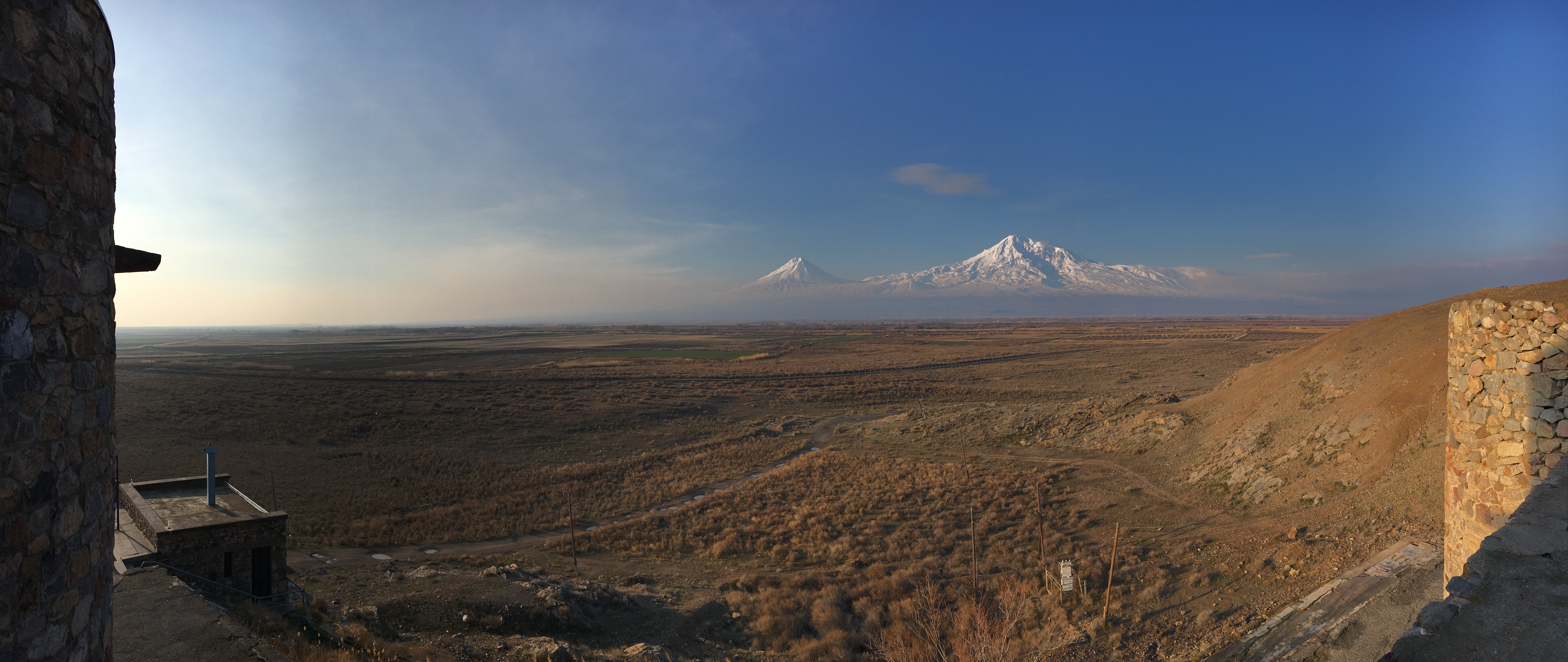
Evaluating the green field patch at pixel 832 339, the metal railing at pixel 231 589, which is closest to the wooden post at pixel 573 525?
the metal railing at pixel 231 589

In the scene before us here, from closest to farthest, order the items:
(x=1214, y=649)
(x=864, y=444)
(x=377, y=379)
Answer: (x=1214, y=649), (x=864, y=444), (x=377, y=379)

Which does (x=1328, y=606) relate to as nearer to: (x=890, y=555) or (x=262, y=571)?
(x=890, y=555)

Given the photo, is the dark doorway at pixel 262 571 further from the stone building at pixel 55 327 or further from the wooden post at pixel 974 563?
the wooden post at pixel 974 563

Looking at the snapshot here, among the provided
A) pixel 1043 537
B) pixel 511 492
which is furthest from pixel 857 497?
pixel 511 492

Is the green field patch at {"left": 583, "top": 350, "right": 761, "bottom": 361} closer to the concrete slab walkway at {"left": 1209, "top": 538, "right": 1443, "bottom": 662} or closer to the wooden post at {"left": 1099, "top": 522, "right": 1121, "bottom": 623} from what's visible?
the wooden post at {"left": 1099, "top": 522, "right": 1121, "bottom": 623}

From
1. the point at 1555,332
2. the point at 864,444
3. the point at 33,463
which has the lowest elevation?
the point at 864,444

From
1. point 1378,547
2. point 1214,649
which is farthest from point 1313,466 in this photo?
point 1214,649

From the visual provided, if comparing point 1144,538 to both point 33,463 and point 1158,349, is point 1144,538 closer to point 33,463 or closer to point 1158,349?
point 33,463
